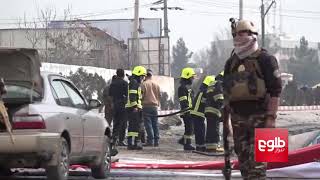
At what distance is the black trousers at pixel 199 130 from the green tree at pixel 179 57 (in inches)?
4004

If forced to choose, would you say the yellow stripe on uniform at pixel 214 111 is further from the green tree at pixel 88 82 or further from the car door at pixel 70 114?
the green tree at pixel 88 82

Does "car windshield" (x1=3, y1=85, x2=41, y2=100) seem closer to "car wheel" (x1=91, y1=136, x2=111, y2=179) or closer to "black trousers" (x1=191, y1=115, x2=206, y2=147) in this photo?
"car wheel" (x1=91, y1=136, x2=111, y2=179)

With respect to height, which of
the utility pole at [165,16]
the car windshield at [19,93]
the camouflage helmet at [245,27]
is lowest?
the car windshield at [19,93]

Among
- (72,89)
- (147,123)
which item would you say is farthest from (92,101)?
(147,123)

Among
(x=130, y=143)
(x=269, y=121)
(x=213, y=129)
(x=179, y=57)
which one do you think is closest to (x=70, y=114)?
(x=269, y=121)

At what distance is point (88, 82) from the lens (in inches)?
1027

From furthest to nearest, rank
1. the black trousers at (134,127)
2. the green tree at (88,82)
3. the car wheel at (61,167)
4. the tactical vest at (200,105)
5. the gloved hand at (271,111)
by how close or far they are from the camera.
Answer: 1. the green tree at (88,82)
2. the black trousers at (134,127)
3. the tactical vest at (200,105)
4. the car wheel at (61,167)
5. the gloved hand at (271,111)

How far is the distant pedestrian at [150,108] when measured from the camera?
621 inches

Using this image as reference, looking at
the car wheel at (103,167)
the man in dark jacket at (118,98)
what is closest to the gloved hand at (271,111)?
the car wheel at (103,167)

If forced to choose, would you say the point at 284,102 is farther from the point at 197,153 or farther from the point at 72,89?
the point at 72,89

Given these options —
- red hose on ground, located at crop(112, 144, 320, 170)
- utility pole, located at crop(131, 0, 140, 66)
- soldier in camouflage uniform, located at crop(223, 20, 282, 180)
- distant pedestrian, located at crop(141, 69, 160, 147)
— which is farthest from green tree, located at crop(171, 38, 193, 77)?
soldier in camouflage uniform, located at crop(223, 20, 282, 180)

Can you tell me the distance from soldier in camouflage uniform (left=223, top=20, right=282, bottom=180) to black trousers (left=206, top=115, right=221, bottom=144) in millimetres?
8101

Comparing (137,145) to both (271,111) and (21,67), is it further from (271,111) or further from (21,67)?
(271,111)

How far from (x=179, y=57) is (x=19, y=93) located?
11166cm
